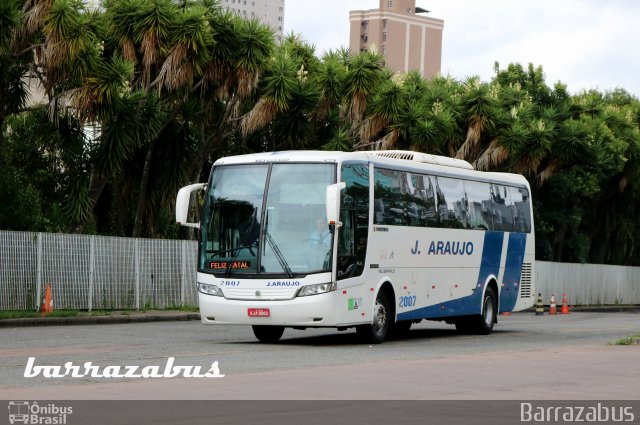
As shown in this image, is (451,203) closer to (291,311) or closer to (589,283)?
(291,311)

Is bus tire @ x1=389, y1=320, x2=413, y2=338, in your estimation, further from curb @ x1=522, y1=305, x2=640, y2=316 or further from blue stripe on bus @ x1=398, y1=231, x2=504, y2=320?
curb @ x1=522, y1=305, x2=640, y2=316

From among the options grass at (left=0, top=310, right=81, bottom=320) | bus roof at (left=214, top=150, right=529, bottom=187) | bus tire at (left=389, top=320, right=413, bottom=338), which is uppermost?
bus roof at (left=214, top=150, right=529, bottom=187)

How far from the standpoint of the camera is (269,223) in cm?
2106

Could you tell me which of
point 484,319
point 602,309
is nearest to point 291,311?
point 484,319

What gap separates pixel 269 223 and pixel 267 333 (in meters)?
2.61

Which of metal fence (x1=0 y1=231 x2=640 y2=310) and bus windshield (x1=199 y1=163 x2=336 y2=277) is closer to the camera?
bus windshield (x1=199 y1=163 x2=336 y2=277)

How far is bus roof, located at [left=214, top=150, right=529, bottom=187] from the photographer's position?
2155cm

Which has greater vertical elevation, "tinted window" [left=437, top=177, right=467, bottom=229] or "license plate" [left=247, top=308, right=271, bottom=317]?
"tinted window" [left=437, top=177, right=467, bottom=229]

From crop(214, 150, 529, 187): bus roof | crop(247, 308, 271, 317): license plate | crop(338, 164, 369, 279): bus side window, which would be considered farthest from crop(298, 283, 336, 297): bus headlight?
crop(214, 150, 529, 187): bus roof

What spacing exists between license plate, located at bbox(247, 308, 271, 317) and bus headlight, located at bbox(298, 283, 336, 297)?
1.91 ft

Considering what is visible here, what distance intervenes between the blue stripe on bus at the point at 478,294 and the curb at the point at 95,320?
845cm

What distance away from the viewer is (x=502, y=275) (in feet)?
91.8
